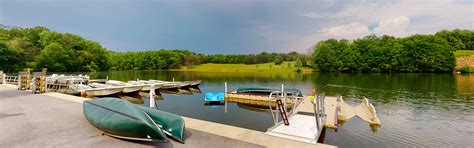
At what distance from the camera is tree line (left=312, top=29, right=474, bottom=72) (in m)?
71.2

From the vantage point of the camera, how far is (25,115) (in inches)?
350

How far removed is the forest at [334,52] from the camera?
6538 centimetres

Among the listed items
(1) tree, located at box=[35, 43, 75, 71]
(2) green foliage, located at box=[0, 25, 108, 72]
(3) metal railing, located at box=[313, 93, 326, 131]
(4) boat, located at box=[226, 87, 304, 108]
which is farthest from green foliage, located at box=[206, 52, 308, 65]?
(3) metal railing, located at box=[313, 93, 326, 131]

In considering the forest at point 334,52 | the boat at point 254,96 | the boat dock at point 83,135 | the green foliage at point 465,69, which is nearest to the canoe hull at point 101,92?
the boat at point 254,96

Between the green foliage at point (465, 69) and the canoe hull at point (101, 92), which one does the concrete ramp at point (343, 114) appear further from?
the green foliage at point (465, 69)

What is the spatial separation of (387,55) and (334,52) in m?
16.0

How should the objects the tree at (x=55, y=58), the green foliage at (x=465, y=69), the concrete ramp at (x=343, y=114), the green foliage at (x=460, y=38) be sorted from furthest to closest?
the green foliage at (x=460, y=38) → the green foliage at (x=465, y=69) → the tree at (x=55, y=58) → the concrete ramp at (x=343, y=114)

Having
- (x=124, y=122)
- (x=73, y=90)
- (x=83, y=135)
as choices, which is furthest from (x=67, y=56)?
(x=124, y=122)

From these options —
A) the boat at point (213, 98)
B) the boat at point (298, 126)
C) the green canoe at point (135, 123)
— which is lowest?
the boat at point (213, 98)

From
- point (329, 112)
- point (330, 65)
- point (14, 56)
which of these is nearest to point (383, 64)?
point (330, 65)

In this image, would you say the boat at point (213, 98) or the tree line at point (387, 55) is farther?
the tree line at point (387, 55)

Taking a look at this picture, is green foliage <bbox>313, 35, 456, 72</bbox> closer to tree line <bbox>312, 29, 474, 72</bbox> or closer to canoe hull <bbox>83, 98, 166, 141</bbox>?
tree line <bbox>312, 29, 474, 72</bbox>

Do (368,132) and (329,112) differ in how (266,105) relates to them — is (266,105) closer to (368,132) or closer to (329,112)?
(329,112)

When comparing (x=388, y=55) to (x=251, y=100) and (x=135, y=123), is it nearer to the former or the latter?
(x=251, y=100)
